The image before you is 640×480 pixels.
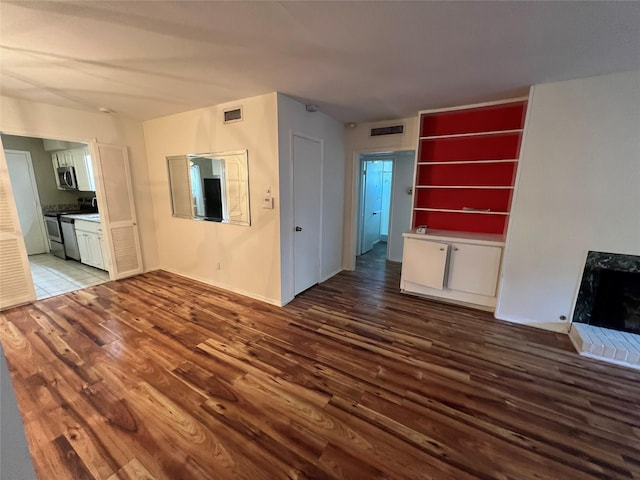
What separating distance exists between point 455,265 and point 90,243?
574cm

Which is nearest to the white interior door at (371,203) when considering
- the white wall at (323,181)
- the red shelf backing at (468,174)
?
the white wall at (323,181)

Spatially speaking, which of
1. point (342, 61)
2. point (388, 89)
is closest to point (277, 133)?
point (342, 61)

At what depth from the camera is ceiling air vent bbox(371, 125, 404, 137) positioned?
3.88 m

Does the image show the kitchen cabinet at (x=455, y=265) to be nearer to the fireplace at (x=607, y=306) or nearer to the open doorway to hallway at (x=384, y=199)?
the fireplace at (x=607, y=306)

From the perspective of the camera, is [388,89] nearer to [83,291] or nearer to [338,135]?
[338,135]

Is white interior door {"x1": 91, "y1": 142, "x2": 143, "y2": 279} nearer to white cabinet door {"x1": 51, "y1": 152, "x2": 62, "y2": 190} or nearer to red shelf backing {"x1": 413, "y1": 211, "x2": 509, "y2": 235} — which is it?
white cabinet door {"x1": 51, "y1": 152, "x2": 62, "y2": 190}

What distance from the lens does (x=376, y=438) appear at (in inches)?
63.9

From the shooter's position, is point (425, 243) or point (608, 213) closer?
point (608, 213)

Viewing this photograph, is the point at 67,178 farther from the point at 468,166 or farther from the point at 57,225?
the point at 468,166

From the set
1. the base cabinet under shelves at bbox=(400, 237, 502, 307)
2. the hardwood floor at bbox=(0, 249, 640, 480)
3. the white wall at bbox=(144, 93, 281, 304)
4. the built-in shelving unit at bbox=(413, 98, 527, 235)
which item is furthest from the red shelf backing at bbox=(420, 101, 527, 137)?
the hardwood floor at bbox=(0, 249, 640, 480)

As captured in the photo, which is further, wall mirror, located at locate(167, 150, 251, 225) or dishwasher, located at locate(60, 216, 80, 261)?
dishwasher, located at locate(60, 216, 80, 261)

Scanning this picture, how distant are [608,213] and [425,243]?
166cm

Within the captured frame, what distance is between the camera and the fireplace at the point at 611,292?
2506 millimetres

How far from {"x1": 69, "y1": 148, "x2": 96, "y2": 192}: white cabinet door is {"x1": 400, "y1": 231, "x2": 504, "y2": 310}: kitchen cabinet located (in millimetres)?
5624
